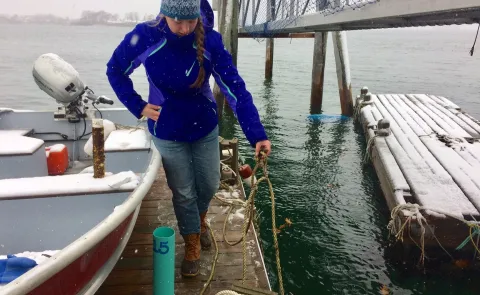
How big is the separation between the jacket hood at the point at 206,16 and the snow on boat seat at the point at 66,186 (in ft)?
4.48

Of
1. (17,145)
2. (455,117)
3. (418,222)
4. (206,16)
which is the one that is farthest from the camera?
(455,117)

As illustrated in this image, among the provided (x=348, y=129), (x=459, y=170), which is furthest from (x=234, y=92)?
(x=348, y=129)

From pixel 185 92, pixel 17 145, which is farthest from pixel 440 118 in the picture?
pixel 17 145

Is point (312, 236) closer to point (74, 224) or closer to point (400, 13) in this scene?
point (400, 13)

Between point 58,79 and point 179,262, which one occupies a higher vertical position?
point 58,79

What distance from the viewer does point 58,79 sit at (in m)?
5.73

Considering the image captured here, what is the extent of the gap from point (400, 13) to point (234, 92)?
3.56m

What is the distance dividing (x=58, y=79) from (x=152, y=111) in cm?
339

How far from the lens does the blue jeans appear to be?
3188 millimetres

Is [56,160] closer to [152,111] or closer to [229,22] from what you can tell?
[152,111]

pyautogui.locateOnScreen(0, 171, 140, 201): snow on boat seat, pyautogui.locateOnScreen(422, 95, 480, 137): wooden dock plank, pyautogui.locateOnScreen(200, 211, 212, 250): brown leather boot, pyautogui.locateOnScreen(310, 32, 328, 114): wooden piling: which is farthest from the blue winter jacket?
pyautogui.locateOnScreen(310, 32, 328, 114): wooden piling

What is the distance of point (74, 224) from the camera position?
312cm

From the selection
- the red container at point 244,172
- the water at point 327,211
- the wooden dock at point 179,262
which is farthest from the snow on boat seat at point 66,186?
the red container at point 244,172

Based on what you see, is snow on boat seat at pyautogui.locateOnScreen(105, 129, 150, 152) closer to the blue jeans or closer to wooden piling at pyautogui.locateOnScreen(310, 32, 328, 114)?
the blue jeans
